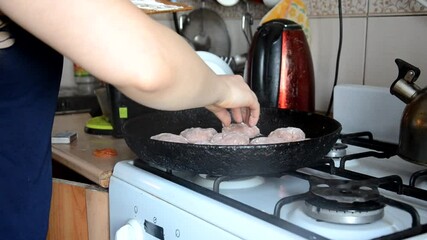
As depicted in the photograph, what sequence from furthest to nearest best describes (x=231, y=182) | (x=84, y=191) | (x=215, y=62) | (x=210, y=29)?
1. (x=210, y=29)
2. (x=215, y=62)
3. (x=84, y=191)
4. (x=231, y=182)

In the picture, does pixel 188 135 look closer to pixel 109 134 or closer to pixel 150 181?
pixel 150 181

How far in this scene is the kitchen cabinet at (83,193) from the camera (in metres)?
1.01

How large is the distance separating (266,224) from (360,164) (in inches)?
15.0

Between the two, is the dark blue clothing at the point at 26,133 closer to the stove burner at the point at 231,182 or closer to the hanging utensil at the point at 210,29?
the stove burner at the point at 231,182

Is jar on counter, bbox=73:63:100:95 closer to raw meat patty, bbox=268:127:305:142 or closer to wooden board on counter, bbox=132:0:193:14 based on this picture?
wooden board on counter, bbox=132:0:193:14

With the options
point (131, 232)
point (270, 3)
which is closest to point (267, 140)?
point (131, 232)

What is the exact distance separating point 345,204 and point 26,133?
0.49m

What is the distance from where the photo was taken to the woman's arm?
0.52 metres

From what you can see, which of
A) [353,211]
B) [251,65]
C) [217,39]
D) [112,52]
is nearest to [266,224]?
[353,211]

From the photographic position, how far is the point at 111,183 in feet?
3.19

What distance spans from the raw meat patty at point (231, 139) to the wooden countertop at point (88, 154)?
0.21 m

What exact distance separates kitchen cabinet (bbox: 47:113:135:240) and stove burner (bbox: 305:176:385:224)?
0.43 meters

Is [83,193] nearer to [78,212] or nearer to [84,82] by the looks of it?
[78,212]

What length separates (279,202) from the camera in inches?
26.9
